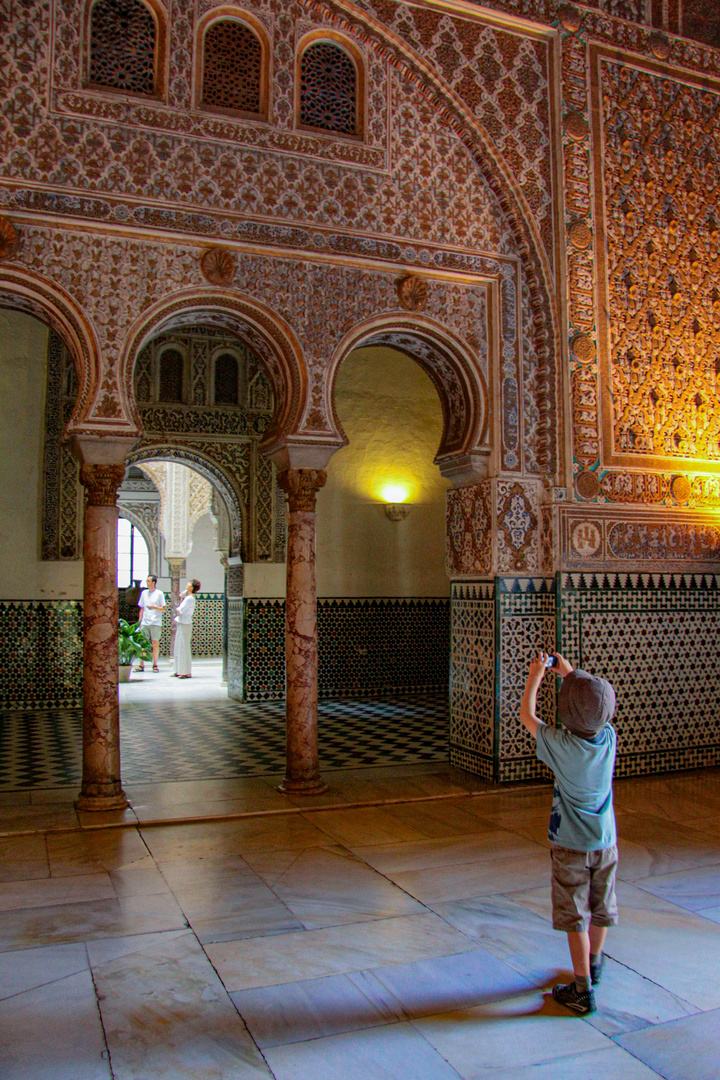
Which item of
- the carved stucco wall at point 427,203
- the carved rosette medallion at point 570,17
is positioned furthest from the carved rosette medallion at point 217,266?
the carved rosette medallion at point 570,17

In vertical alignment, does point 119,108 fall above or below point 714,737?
above

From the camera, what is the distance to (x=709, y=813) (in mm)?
5309

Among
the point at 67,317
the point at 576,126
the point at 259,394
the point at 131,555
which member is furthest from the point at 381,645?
the point at 131,555

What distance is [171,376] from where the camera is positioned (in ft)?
33.0

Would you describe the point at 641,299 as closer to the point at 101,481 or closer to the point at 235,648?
the point at 101,481

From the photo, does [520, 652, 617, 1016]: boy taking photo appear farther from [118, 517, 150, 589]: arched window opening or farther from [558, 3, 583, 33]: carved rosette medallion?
[118, 517, 150, 589]: arched window opening

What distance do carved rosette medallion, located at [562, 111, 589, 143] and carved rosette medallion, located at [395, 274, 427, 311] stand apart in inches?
66.4

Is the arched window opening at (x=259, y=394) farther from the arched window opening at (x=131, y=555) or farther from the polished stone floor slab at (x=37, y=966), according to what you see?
the polished stone floor slab at (x=37, y=966)

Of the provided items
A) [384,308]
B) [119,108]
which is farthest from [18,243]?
[384,308]

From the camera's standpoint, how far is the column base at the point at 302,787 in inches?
221

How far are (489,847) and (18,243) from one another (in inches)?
167

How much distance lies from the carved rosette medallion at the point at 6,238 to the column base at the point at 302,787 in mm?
3578

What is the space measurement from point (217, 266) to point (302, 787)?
3307mm

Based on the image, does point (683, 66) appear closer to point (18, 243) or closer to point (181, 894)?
point (18, 243)
